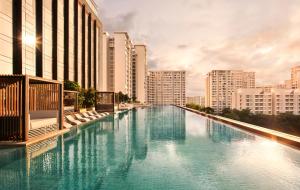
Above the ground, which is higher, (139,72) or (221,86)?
(139,72)

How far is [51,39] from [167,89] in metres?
133

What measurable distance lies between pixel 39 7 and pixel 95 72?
2056 centimetres

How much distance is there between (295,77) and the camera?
18425 centimetres

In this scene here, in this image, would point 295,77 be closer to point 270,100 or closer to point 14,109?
point 270,100

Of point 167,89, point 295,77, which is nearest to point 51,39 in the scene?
point 167,89

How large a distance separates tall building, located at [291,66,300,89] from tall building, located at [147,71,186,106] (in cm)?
8437

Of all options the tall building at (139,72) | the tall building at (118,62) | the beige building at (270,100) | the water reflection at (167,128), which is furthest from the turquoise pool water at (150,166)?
the beige building at (270,100)

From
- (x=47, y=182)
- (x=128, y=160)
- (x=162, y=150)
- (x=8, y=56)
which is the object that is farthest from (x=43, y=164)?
(x=8, y=56)

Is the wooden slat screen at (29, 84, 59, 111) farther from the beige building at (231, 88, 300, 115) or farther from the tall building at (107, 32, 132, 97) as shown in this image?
the beige building at (231, 88, 300, 115)

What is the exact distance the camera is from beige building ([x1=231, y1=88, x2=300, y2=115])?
111 metres

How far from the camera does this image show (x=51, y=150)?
9.63 metres

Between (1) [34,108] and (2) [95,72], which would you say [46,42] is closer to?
(1) [34,108]

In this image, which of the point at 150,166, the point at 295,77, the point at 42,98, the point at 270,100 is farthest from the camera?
the point at 295,77

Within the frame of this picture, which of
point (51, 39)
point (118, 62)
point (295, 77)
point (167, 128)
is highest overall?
point (295, 77)
